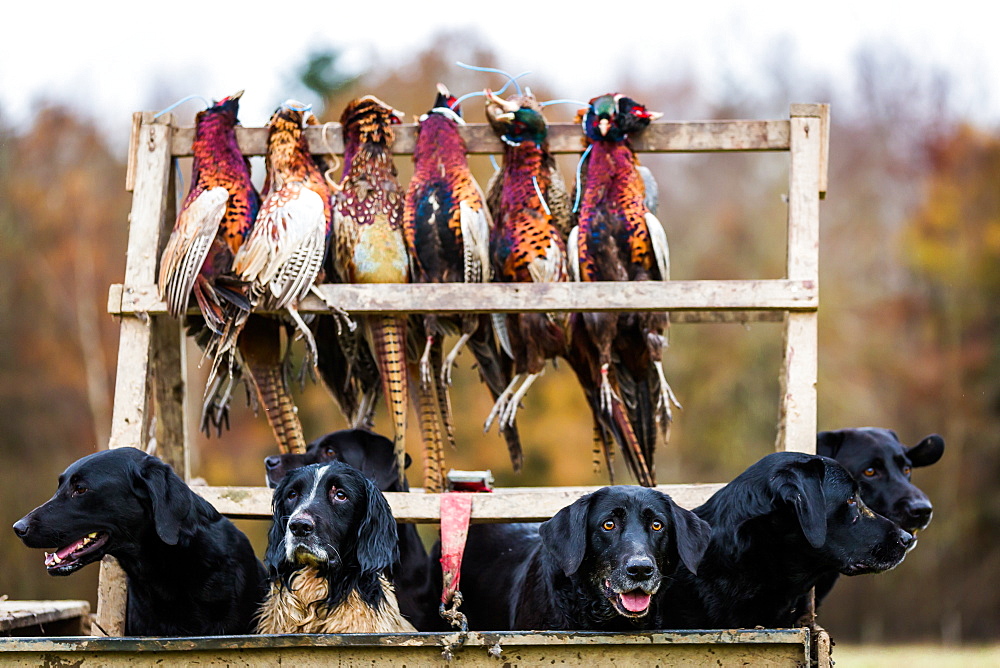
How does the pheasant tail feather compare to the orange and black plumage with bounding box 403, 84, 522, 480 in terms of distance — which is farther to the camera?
the orange and black plumage with bounding box 403, 84, 522, 480

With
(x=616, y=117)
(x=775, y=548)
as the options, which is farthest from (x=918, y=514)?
(x=616, y=117)

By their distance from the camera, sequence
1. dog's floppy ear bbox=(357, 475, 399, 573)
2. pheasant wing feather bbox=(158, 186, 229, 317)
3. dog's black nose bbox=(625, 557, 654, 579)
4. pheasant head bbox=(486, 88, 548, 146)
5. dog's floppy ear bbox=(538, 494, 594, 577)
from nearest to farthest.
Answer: dog's black nose bbox=(625, 557, 654, 579) < dog's floppy ear bbox=(538, 494, 594, 577) < dog's floppy ear bbox=(357, 475, 399, 573) < pheasant wing feather bbox=(158, 186, 229, 317) < pheasant head bbox=(486, 88, 548, 146)

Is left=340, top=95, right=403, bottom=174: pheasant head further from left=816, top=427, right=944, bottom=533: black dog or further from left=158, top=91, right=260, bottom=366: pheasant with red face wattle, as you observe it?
left=816, top=427, right=944, bottom=533: black dog

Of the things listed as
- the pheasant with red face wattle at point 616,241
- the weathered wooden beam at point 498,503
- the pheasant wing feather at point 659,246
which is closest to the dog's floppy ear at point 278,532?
the weathered wooden beam at point 498,503

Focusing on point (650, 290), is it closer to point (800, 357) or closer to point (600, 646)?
point (800, 357)

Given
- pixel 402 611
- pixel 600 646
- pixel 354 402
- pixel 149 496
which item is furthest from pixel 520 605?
pixel 354 402

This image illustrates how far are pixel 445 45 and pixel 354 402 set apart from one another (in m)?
15.9

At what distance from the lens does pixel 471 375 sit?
17031 millimetres

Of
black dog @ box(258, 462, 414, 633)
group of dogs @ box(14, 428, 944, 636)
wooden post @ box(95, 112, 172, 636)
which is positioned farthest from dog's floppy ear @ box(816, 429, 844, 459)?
wooden post @ box(95, 112, 172, 636)

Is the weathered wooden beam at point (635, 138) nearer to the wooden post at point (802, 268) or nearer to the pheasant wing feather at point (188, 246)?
the wooden post at point (802, 268)

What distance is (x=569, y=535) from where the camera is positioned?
3.73 m

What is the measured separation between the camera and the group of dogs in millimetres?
3744

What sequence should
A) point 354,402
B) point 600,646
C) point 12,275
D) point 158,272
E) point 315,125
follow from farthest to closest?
1. point 12,275
2. point 354,402
3. point 315,125
4. point 158,272
5. point 600,646

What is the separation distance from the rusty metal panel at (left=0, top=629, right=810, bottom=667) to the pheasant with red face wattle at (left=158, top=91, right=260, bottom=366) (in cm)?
193
